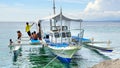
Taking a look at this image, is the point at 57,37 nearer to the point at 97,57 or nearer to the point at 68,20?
the point at 68,20

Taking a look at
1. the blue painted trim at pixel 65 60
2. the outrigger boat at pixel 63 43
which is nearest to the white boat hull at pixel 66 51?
the outrigger boat at pixel 63 43

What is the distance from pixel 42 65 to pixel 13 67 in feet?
7.20

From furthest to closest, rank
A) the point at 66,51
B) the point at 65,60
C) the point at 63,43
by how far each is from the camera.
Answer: the point at 63,43 → the point at 65,60 → the point at 66,51

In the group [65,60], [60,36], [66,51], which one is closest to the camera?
[66,51]

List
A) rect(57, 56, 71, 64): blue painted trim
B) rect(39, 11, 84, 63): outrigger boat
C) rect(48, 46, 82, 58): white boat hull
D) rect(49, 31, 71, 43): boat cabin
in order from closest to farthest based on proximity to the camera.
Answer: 1. rect(48, 46, 82, 58): white boat hull
2. rect(39, 11, 84, 63): outrigger boat
3. rect(57, 56, 71, 64): blue painted trim
4. rect(49, 31, 71, 43): boat cabin

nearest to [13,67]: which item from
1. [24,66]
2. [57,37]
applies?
[24,66]

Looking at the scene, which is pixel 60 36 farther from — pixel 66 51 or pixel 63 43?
pixel 66 51

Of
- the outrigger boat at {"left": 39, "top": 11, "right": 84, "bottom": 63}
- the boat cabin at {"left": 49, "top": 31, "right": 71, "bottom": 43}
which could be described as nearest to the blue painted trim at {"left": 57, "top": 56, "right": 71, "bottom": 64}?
the outrigger boat at {"left": 39, "top": 11, "right": 84, "bottom": 63}

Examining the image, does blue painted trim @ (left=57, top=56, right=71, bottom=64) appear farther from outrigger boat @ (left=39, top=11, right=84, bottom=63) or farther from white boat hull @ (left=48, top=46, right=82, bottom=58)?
white boat hull @ (left=48, top=46, right=82, bottom=58)

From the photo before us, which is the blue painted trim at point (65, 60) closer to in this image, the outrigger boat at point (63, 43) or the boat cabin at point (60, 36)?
the outrigger boat at point (63, 43)

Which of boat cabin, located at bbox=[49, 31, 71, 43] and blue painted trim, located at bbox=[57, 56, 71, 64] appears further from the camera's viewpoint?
boat cabin, located at bbox=[49, 31, 71, 43]

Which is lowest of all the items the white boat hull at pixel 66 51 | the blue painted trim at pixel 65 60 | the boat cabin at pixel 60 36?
the blue painted trim at pixel 65 60

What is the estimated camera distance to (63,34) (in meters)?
24.9

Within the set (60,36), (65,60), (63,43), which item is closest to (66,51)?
(65,60)
